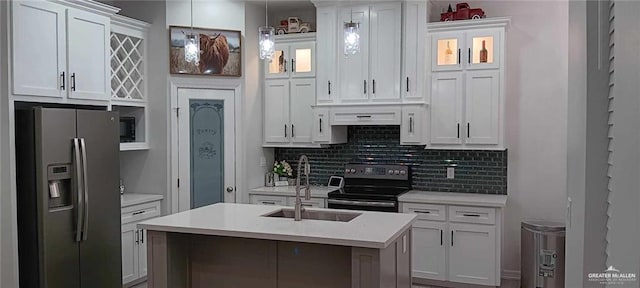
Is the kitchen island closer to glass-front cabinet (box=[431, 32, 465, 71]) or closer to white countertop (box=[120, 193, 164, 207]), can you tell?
white countertop (box=[120, 193, 164, 207])

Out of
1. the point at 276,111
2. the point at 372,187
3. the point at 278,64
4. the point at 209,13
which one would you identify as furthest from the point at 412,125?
the point at 209,13

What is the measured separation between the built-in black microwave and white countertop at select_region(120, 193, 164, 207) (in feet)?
1.86

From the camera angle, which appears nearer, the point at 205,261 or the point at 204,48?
the point at 205,261

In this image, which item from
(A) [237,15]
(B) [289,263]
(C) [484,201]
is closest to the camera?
(B) [289,263]

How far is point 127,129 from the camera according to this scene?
5109 millimetres

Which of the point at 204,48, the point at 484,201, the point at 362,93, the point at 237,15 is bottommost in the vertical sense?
the point at 484,201

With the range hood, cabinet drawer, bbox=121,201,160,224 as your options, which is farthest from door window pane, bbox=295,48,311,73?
cabinet drawer, bbox=121,201,160,224

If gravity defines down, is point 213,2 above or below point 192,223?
above

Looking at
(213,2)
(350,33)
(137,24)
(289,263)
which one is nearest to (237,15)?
(213,2)

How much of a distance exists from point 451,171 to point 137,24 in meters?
3.58

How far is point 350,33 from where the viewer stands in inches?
140

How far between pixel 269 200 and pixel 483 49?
2707 millimetres

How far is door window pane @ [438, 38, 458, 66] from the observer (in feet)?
16.3

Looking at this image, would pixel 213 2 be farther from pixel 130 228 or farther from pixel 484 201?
pixel 484 201
